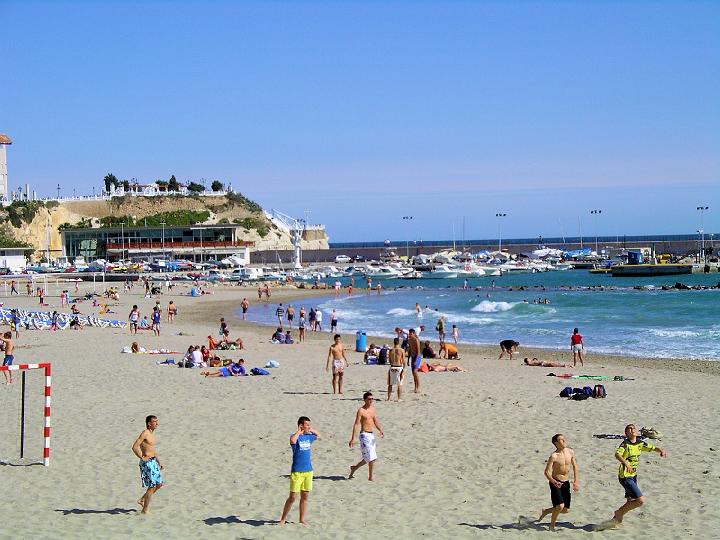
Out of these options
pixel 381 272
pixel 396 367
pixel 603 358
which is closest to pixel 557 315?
pixel 603 358

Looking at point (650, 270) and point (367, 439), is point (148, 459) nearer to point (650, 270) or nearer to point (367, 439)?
point (367, 439)

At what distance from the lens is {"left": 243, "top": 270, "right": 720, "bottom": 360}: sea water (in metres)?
30.5

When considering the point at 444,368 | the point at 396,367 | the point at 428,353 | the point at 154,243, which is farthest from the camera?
the point at 154,243

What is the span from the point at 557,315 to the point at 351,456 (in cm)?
3218

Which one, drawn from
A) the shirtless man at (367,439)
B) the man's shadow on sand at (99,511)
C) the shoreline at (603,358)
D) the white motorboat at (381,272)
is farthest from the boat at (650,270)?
the man's shadow on sand at (99,511)

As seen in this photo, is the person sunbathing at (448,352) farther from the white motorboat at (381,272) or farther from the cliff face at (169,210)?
the cliff face at (169,210)

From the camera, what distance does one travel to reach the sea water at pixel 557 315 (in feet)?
99.9

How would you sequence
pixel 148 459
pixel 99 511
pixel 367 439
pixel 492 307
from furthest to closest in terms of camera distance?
1. pixel 492 307
2. pixel 367 439
3. pixel 99 511
4. pixel 148 459

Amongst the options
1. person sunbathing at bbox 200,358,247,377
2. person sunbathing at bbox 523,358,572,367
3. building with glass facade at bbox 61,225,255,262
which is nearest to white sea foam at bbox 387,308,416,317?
person sunbathing at bbox 523,358,572,367

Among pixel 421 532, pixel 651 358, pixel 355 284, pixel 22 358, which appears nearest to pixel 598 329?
pixel 651 358

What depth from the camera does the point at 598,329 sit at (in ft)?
116

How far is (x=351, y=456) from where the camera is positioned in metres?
11.9

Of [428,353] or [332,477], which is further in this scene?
[428,353]

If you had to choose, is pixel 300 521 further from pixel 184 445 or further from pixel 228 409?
pixel 228 409
